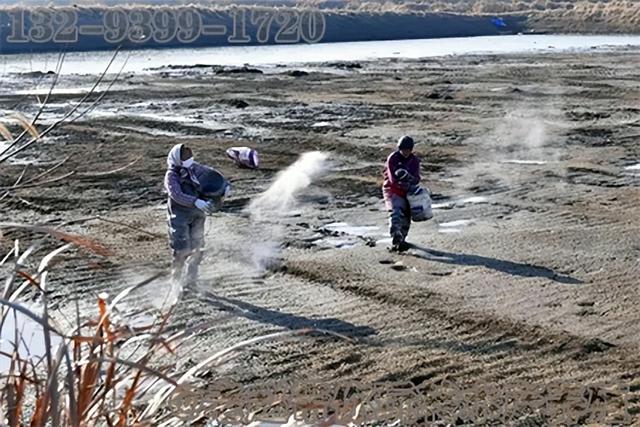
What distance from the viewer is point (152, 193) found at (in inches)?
704

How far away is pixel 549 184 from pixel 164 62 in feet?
103

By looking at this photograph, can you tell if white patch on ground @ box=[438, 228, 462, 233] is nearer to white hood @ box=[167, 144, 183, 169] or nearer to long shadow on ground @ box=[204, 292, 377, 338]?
long shadow on ground @ box=[204, 292, 377, 338]

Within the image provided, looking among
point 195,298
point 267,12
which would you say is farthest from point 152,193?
point 267,12

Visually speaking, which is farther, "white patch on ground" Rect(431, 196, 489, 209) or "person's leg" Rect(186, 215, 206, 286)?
"white patch on ground" Rect(431, 196, 489, 209)

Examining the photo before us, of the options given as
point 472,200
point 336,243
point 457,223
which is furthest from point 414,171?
point 472,200

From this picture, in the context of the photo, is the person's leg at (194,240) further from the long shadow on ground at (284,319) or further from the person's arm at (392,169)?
the person's arm at (392,169)

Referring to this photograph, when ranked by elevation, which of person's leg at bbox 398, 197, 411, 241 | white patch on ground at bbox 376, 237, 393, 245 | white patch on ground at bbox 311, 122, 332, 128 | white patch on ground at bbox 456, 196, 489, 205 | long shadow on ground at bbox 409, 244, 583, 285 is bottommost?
white patch on ground at bbox 311, 122, 332, 128

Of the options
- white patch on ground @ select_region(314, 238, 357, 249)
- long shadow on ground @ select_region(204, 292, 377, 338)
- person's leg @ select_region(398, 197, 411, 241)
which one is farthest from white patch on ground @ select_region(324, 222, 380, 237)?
long shadow on ground @ select_region(204, 292, 377, 338)

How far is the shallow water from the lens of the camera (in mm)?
46156

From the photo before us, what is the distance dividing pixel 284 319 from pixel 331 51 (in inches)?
1760

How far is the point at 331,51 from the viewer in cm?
5472

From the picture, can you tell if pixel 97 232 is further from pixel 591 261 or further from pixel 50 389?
pixel 50 389

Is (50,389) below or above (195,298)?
above

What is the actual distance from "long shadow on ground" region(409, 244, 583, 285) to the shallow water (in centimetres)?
2775
